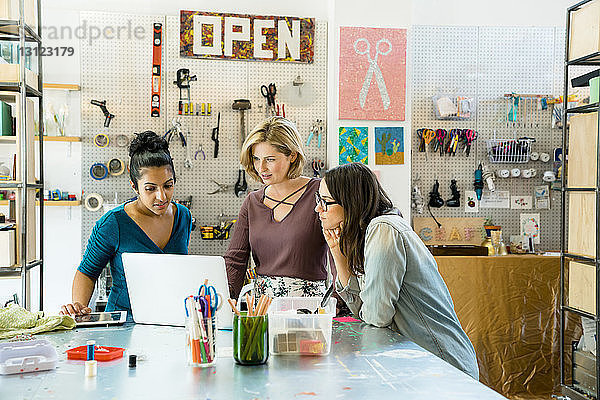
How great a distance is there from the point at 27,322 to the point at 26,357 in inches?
18.9

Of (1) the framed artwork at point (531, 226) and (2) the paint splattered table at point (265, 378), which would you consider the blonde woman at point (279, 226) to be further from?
(1) the framed artwork at point (531, 226)

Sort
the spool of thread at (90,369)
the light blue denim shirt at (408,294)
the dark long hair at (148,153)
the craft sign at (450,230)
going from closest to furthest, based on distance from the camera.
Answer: the spool of thread at (90,369), the light blue denim shirt at (408,294), the dark long hair at (148,153), the craft sign at (450,230)

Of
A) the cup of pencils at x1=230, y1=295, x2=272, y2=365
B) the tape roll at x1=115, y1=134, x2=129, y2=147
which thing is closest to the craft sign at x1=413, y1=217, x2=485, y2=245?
the tape roll at x1=115, y1=134, x2=129, y2=147

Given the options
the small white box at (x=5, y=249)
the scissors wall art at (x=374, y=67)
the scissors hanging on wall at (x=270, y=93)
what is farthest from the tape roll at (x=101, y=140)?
the scissors wall art at (x=374, y=67)

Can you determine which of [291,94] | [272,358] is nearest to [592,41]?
[291,94]

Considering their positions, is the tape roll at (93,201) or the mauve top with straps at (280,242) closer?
the mauve top with straps at (280,242)

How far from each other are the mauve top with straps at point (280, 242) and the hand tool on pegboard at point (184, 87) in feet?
5.92

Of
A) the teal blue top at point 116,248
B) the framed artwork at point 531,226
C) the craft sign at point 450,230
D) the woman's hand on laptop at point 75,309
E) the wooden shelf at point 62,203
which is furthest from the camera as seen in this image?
the framed artwork at point 531,226

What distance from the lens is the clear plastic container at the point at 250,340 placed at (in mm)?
1687

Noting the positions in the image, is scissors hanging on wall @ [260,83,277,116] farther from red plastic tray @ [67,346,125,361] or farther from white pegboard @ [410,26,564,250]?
red plastic tray @ [67,346,125,361]

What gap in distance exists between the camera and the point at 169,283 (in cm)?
205

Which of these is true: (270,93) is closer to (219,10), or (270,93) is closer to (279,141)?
(219,10)

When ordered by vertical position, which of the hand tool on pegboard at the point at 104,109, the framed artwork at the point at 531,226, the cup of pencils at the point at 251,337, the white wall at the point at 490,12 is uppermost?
the white wall at the point at 490,12

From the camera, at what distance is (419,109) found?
4.86 meters
